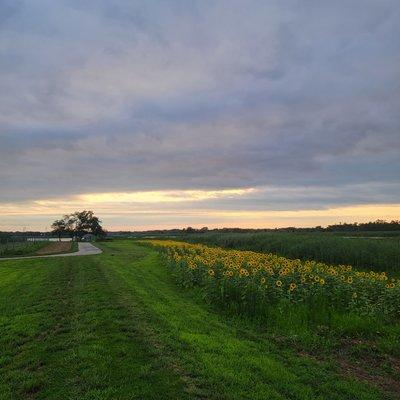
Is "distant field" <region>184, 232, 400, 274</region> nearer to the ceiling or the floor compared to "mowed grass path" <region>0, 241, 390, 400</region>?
nearer to the ceiling

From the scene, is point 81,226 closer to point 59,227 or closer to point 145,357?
point 59,227

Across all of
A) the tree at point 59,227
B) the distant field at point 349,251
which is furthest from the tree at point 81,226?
the distant field at point 349,251

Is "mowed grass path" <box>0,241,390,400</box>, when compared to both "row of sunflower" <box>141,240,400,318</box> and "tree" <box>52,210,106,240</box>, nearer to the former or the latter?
"row of sunflower" <box>141,240,400,318</box>

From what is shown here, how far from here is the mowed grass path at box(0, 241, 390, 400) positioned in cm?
540

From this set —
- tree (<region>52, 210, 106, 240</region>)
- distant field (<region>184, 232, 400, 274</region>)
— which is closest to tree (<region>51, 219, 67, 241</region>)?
tree (<region>52, 210, 106, 240</region>)

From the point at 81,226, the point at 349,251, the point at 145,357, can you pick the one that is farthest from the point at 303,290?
the point at 81,226

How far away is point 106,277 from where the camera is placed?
54.6 feet

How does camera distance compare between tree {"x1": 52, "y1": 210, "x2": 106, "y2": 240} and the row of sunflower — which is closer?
the row of sunflower

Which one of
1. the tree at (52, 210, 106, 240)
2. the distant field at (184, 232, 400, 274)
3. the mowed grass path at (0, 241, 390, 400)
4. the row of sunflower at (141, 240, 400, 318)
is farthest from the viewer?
the tree at (52, 210, 106, 240)

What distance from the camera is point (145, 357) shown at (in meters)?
6.54

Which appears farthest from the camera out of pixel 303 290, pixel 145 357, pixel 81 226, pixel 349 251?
pixel 81 226

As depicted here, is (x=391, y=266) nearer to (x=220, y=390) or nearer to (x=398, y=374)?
(x=398, y=374)

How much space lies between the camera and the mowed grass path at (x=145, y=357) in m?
5.40

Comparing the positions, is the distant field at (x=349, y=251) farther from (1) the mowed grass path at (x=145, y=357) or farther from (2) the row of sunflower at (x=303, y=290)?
(1) the mowed grass path at (x=145, y=357)
